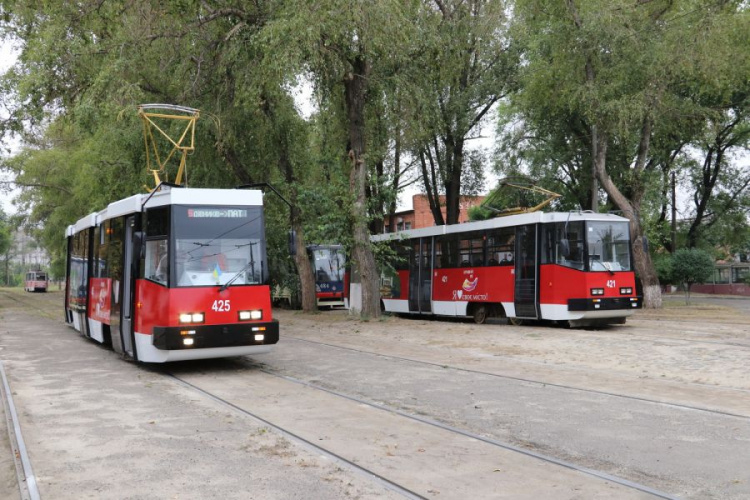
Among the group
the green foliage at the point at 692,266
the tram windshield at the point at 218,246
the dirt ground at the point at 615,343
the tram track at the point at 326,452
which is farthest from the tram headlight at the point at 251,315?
the green foliage at the point at 692,266

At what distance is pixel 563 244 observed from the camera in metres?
18.8

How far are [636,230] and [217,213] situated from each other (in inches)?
761

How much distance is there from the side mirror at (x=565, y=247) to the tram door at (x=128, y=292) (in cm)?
1112

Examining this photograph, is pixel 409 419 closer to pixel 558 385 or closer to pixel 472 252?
pixel 558 385

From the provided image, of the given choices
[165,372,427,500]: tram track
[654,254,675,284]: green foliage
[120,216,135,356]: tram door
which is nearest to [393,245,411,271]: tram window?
[120,216,135,356]: tram door

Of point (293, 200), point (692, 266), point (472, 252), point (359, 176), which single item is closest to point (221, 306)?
point (359, 176)

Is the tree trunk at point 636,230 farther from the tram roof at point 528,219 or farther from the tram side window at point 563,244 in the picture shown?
the tram side window at point 563,244

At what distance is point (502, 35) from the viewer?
1059 inches

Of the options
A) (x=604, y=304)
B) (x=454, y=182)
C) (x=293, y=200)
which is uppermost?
(x=454, y=182)

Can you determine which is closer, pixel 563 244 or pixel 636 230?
pixel 563 244

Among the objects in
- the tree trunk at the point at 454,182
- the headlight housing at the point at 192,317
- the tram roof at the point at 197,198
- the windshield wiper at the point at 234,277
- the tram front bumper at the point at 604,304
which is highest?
the tree trunk at the point at 454,182

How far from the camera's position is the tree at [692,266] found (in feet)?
112

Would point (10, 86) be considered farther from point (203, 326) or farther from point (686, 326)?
point (686, 326)

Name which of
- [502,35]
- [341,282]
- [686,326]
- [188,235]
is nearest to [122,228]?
[188,235]
